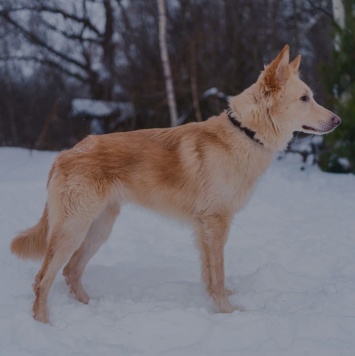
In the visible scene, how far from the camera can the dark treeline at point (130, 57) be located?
42.9ft

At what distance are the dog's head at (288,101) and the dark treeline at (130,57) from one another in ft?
28.9

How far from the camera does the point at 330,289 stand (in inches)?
156

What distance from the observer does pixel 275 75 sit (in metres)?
3.83

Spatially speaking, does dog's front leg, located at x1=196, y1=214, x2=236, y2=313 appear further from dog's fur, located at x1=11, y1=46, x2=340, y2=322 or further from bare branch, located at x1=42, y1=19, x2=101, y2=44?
bare branch, located at x1=42, y1=19, x2=101, y2=44

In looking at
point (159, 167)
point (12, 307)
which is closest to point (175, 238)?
point (159, 167)

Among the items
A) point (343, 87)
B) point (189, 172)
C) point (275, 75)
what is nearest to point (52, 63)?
point (343, 87)

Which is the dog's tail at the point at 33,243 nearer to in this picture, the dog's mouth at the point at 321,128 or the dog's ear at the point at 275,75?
the dog's ear at the point at 275,75

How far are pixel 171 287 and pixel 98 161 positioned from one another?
4.23ft

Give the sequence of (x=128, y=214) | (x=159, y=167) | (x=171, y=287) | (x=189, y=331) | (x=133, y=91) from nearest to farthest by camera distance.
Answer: (x=189, y=331) → (x=159, y=167) → (x=171, y=287) → (x=128, y=214) → (x=133, y=91)

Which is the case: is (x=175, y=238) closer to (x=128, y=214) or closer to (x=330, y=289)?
(x=128, y=214)

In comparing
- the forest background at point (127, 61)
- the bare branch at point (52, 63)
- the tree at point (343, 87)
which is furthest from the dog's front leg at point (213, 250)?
the bare branch at point (52, 63)

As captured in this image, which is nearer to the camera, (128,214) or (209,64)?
(128,214)

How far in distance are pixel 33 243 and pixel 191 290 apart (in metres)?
1.39

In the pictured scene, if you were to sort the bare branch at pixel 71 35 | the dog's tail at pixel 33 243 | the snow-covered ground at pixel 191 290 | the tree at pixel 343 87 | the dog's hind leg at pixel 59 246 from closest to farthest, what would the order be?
1. the snow-covered ground at pixel 191 290
2. the dog's hind leg at pixel 59 246
3. the dog's tail at pixel 33 243
4. the tree at pixel 343 87
5. the bare branch at pixel 71 35
